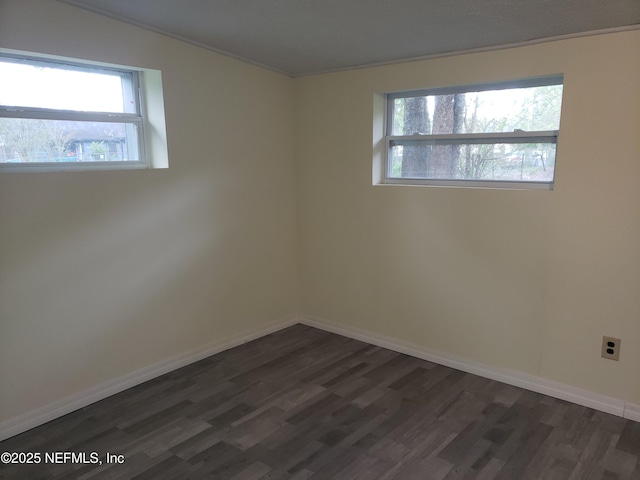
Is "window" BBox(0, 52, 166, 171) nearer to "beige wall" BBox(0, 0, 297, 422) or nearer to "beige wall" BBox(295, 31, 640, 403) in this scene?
"beige wall" BBox(0, 0, 297, 422)

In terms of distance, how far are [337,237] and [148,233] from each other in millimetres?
1536

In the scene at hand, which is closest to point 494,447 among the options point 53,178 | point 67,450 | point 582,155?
point 582,155

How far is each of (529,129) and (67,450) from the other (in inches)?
128

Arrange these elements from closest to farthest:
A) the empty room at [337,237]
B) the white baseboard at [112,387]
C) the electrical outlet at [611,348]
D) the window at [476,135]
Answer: the empty room at [337,237] → the white baseboard at [112,387] → the electrical outlet at [611,348] → the window at [476,135]

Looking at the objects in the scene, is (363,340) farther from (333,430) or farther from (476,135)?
(476,135)

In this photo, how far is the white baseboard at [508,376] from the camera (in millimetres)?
2635

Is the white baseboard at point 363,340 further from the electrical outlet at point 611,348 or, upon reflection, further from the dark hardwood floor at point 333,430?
the electrical outlet at point 611,348

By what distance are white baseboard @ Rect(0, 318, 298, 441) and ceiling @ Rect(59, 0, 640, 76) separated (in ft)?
7.24

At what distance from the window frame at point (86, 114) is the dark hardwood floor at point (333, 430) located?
4.75 feet

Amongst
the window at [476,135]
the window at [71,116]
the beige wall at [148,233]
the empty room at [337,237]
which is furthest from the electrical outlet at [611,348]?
the window at [71,116]

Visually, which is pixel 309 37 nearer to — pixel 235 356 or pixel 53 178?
pixel 53 178

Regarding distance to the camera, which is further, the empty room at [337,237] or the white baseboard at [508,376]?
the white baseboard at [508,376]

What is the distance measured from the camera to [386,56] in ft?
10.3

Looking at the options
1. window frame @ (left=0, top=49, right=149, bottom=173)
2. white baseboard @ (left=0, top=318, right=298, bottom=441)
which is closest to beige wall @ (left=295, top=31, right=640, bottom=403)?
white baseboard @ (left=0, top=318, right=298, bottom=441)
